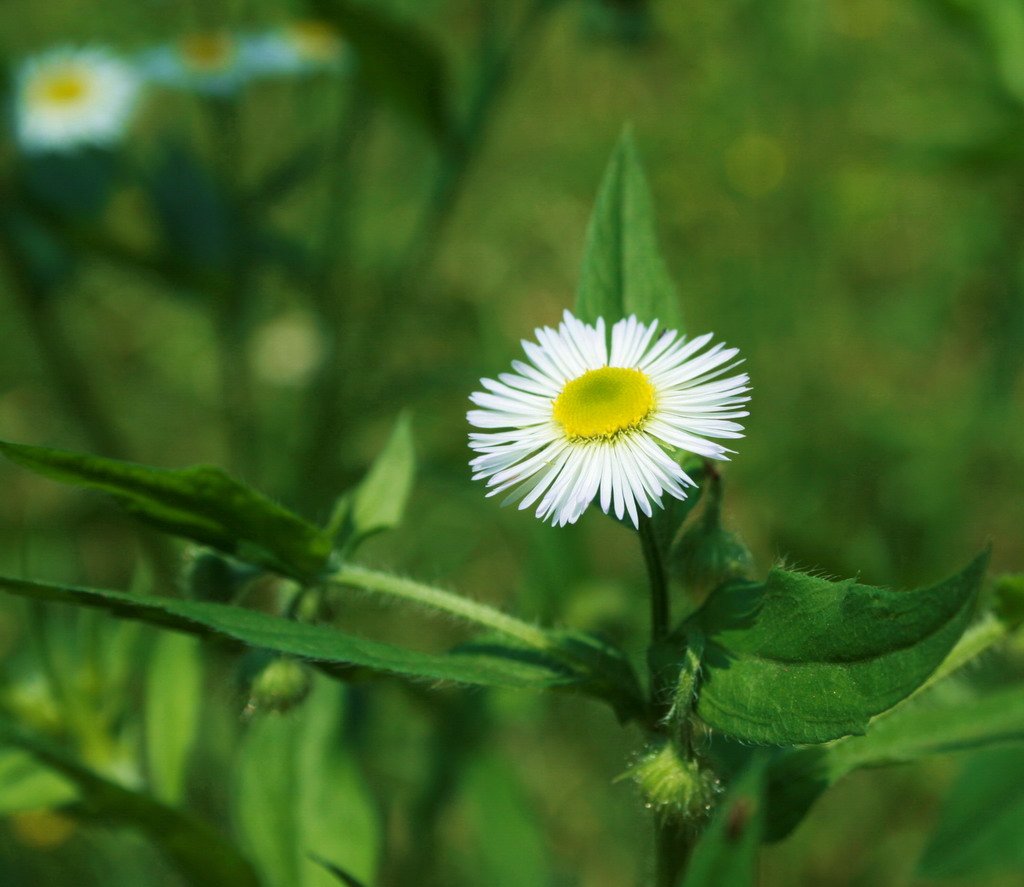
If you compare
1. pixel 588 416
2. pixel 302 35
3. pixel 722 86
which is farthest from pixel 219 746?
pixel 722 86

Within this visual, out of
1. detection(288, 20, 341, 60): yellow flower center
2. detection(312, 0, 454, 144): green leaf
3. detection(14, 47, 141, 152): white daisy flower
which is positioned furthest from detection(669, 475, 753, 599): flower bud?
detection(288, 20, 341, 60): yellow flower center

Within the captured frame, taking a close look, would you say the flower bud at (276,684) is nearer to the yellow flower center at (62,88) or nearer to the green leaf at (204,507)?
the green leaf at (204,507)

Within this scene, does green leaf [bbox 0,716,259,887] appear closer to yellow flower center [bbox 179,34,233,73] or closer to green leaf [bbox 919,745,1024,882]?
green leaf [bbox 919,745,1024,882]

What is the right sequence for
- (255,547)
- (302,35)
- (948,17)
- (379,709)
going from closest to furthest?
(255,547) < (948,17) < (379,709) < (302,35)

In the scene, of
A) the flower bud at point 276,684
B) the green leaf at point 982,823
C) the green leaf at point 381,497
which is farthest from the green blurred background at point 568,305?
the flower bud at point 276,684

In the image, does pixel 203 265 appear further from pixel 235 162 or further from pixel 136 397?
pixel 136 397
